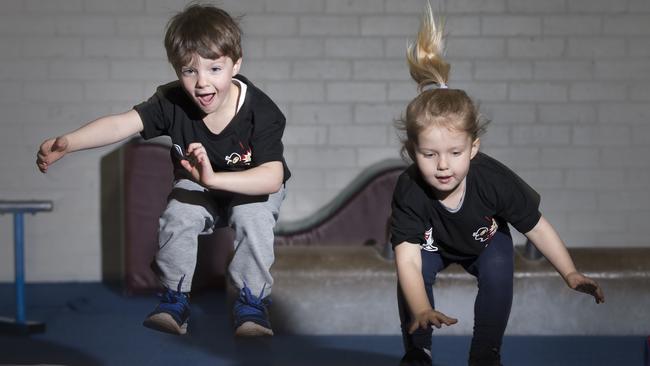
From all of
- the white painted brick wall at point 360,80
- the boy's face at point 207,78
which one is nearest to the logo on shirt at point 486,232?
the boy's face at point 207,78

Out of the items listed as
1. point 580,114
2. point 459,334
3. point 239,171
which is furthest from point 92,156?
point 239,171

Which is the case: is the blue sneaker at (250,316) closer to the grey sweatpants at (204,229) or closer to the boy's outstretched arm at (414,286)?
the grey sweatpants at (204,229)

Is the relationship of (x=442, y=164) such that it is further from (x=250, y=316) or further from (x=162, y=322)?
(x=162, y=322)

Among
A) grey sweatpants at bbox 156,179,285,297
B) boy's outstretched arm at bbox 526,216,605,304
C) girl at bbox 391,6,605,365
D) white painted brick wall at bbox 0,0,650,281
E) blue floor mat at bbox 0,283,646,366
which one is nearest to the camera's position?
girl at bbox 391,6,605,365

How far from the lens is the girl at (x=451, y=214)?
2771 millimetres

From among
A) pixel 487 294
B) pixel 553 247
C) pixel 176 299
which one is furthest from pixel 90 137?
pixel 553 247

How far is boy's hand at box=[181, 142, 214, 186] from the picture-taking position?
255 cm

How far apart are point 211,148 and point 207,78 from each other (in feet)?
0.81

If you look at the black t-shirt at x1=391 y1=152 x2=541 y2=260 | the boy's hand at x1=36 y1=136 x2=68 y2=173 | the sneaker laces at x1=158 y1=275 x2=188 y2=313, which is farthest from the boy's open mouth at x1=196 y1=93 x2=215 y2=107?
the black t-shirt at x1=391 y1=152 x2=541 y2=260

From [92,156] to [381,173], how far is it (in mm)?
1973

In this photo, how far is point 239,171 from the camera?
281 cm

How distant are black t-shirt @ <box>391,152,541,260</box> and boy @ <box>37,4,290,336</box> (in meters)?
0.39

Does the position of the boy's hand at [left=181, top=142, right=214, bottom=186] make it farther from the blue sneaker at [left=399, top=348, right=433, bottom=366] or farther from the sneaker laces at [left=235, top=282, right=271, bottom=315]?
the blue sneaker at [left=399, top=348, right=433, bottom=366]

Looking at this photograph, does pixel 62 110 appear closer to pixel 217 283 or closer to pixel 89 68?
pixel 89 68
